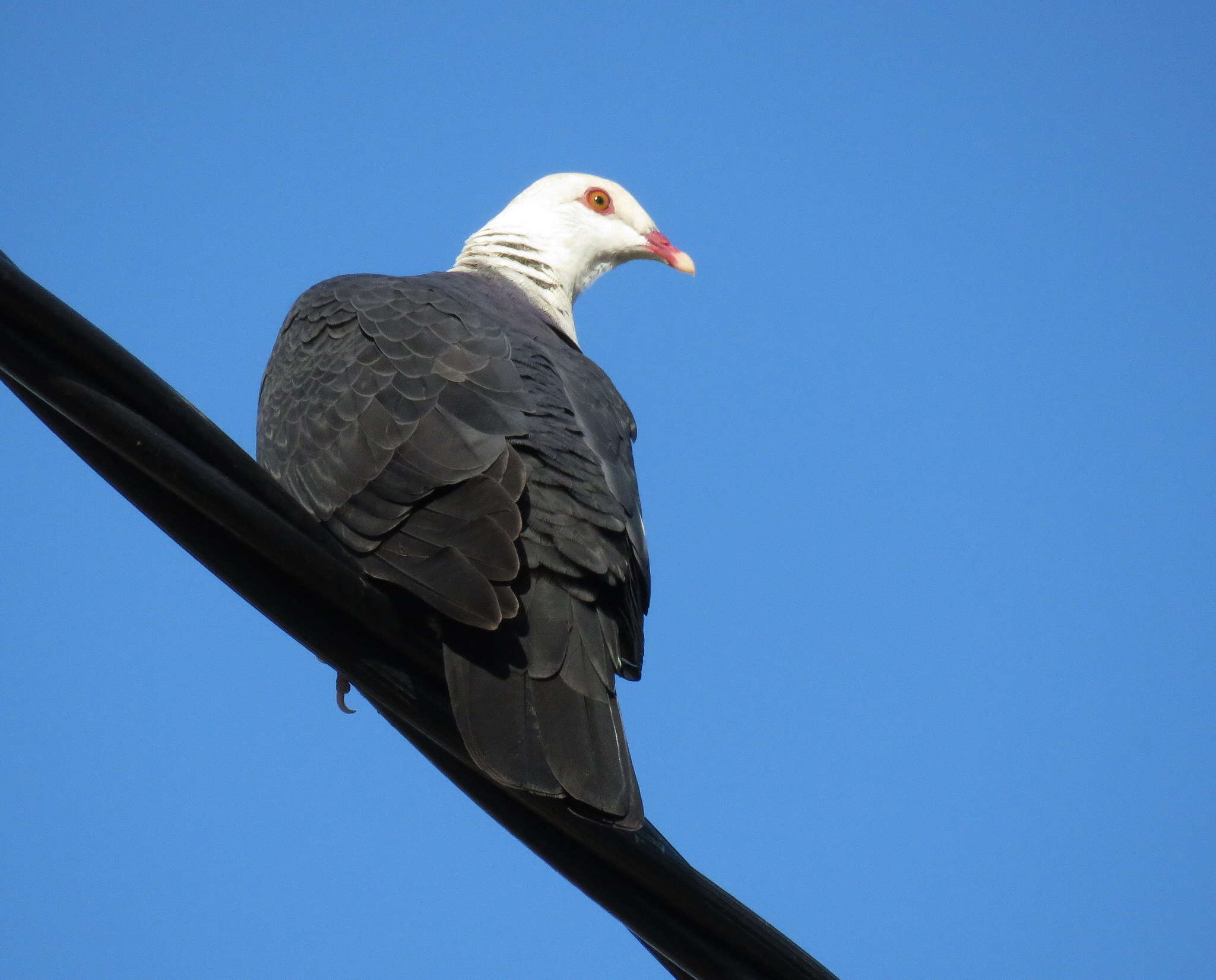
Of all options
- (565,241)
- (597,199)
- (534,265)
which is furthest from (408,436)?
(597,199)

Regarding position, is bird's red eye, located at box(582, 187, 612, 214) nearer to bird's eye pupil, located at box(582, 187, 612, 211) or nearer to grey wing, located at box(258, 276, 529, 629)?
bird's eye pupil, located at box(582, 187, 612, 211)

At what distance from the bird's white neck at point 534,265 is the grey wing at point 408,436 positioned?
121 centimetres

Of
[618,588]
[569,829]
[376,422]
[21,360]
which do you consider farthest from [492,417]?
[21,360]

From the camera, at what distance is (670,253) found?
19.8ft

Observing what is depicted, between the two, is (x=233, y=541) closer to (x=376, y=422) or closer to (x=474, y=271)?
(x=376, y=422)

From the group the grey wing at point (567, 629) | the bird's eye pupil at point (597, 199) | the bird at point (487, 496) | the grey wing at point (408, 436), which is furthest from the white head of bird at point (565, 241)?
the grey wing at point (567, 629)

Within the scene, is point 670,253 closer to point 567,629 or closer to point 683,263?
point 683,263

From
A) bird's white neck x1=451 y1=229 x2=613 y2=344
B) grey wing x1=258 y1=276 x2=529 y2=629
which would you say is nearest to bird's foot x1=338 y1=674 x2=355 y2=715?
grey wing x1=258 y1=276 x2=529 y2=629

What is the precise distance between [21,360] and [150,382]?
0.18 metres

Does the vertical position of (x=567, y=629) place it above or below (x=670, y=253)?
below

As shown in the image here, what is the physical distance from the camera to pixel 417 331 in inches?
136

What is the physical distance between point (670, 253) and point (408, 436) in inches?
Answer: 128

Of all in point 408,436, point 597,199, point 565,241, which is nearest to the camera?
point 408,436

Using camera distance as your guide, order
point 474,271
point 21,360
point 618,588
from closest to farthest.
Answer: point 21,360 < point 618,588 < point 474,271
